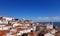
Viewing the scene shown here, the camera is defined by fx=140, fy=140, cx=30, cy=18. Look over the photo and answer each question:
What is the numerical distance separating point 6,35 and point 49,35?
12.3 m

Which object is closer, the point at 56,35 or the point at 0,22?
the point at 56,35

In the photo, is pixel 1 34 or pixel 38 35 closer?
pixel 38 35

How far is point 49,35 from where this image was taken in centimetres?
3947

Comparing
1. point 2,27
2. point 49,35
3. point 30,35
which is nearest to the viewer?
point 49,35

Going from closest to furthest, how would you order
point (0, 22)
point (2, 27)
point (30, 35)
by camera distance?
point (30, 35)
point (2, 27)
point (0, 22)

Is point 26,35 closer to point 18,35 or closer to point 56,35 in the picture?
point 18,35

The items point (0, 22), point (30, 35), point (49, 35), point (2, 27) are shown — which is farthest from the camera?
point (0, 22)

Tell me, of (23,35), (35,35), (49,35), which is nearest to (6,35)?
(23,35)

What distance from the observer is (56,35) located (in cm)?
3978

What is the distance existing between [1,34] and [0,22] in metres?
21.2

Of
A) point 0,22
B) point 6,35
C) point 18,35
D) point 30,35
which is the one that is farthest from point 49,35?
point 0,22

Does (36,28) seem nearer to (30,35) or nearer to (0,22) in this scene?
(30,35)

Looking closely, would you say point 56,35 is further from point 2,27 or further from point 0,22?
point 0,22

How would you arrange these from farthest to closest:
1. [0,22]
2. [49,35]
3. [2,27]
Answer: [0,22] < [2,27] < [49,35]
